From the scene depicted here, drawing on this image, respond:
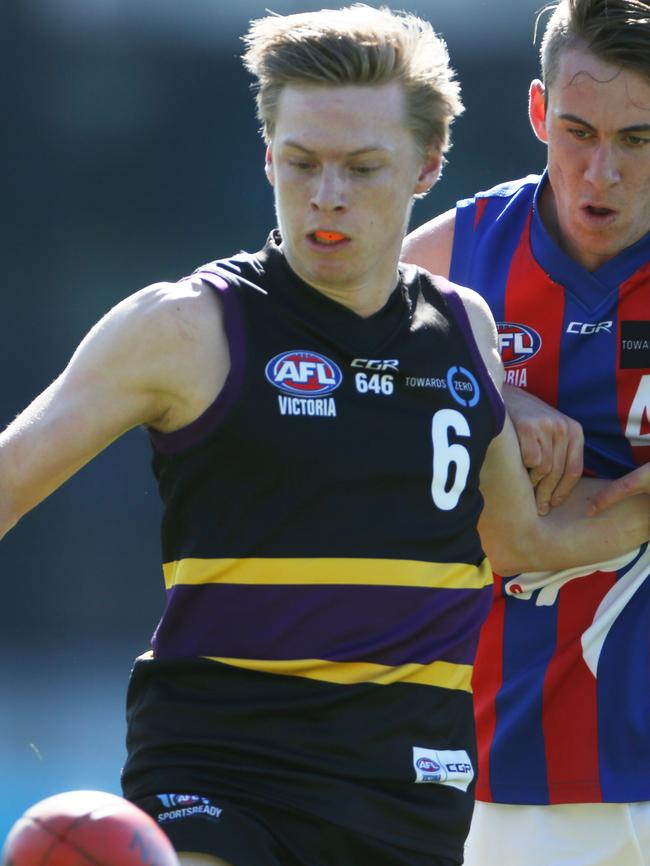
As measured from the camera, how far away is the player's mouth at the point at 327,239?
2.47 meters

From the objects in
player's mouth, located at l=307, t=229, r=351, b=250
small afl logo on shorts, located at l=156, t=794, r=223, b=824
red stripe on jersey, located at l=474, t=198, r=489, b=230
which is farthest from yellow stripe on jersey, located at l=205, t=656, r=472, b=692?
red stripe on jersey, located at l=474, t=198, r=489, b=230

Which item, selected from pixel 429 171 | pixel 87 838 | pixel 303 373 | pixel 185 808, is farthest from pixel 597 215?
pixel 87 838

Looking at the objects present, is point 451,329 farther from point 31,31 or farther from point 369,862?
point 31,31

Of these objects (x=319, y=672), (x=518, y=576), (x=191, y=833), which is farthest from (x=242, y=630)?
(x=518, y=576)

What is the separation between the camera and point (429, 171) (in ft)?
8.80

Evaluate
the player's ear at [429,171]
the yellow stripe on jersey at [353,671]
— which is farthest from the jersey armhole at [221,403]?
the player's ear at [429,171]

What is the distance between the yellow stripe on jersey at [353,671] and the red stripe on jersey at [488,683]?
0.76 m

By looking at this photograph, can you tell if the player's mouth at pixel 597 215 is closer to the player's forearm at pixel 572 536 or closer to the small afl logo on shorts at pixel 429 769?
the player's forearm at pixel 572 536

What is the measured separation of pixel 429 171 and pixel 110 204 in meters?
3.00

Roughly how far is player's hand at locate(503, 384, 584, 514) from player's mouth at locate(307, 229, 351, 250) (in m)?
0.57

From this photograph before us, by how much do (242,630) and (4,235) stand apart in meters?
3.45

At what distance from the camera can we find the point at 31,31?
538cm

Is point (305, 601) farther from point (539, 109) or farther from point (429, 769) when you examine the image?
point (539, 109)

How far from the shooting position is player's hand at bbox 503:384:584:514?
2.85 metres
